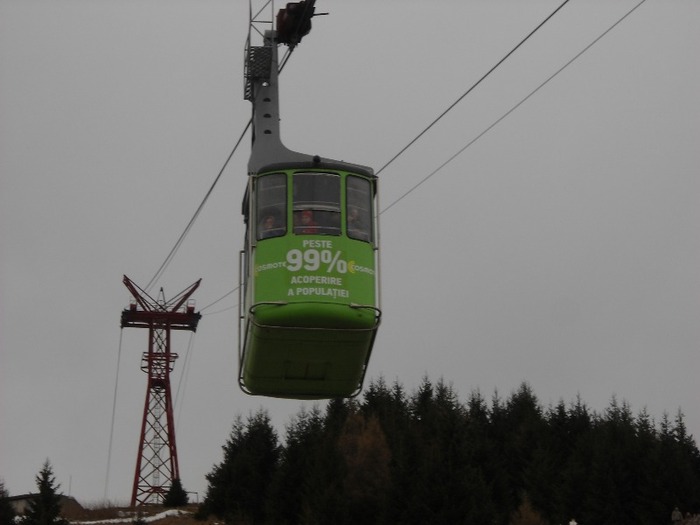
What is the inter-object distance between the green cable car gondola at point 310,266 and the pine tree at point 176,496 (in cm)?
4506

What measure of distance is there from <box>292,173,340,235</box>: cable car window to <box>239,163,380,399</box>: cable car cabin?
15 millimetres

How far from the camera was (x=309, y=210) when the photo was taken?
19.2 metres

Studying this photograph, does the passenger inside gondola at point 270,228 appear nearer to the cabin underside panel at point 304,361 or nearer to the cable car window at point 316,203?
the cable car window at point 316,203

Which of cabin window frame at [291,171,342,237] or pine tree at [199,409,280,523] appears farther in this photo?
pine tree at [199,409,280,523]

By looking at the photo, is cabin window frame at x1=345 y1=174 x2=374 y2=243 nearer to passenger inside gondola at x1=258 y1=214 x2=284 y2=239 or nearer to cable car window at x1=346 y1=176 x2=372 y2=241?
cable car window at x1=346 y1=176 x2=372 y2=241

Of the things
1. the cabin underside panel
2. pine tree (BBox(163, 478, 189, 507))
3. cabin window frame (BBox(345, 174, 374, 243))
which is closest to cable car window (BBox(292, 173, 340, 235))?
cabin window frame (BBox(345, 174, 374, 243))

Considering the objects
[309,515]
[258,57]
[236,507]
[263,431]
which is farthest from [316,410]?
[258,57]

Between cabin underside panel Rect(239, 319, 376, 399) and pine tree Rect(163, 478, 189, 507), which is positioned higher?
pine tree Rect(163, 478, 189, 507)

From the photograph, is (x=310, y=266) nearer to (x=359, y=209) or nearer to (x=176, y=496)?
(x=359, y=209)

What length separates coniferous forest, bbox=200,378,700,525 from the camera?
54375 millimetres

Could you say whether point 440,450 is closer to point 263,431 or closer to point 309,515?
point 309,515

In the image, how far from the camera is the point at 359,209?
19500mm

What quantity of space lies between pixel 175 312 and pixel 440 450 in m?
14.3

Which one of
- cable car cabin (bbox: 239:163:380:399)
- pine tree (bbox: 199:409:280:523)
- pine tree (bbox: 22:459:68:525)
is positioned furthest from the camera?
pine tree (bbox: 199:409:280:523)
